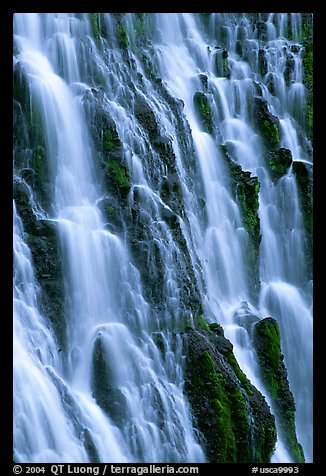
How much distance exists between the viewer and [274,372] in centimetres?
1376

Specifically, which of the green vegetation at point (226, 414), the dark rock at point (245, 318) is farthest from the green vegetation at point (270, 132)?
the green vegetation at point (226, 414)

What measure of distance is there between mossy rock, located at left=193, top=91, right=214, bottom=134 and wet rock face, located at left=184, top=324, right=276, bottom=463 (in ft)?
21.2

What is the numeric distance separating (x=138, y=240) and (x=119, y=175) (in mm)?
1375

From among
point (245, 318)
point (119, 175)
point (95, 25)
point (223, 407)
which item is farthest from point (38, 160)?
point (223, 407)

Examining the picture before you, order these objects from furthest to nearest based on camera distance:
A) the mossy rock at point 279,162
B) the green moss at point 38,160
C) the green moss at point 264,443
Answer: the mossy rock at point 279,162, the green moss at point 38,160, the green moss at point 264,443

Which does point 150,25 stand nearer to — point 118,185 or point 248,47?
point 248,47

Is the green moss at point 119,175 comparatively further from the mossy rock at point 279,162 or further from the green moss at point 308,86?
the green moss at point 308,86

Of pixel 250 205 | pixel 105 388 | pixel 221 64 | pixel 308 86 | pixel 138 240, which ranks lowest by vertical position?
pixel 105 388

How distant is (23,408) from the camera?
9.68m

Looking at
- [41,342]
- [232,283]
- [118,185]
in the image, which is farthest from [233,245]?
[41,342]

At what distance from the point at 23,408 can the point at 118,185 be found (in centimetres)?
483

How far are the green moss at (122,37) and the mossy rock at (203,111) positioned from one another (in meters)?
2.33

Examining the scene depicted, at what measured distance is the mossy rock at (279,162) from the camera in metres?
17.8

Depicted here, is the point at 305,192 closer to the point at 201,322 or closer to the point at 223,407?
the point at 201,322
